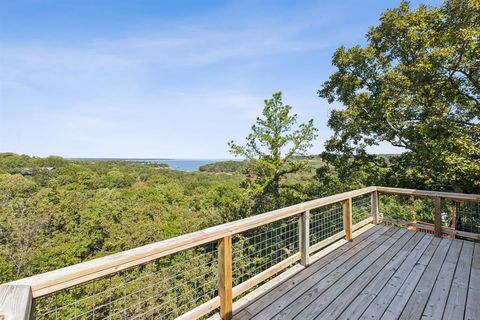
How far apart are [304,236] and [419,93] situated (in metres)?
7.64

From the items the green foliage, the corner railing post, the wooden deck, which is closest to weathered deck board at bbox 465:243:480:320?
the wooden deck

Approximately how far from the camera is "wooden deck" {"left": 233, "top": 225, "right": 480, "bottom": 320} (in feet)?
7.06

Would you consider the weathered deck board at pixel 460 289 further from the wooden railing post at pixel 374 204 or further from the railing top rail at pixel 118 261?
the railing top rail at pixel 118 261

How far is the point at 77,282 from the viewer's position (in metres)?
1.20

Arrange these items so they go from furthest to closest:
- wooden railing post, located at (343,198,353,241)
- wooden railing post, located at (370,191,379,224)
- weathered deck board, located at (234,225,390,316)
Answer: wooden railing post, located at (370,191,379,224), wooden railing post, located at (343,198,353,241), weathered deck board, located at (234,225,390,316)

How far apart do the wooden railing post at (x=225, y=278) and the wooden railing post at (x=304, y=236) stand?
1.26m

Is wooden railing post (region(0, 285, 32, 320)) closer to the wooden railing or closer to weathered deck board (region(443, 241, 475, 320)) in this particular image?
the wooden railing

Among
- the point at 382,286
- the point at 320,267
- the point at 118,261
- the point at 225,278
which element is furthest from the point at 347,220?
the point at 118,261

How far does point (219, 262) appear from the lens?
2033 millimetres

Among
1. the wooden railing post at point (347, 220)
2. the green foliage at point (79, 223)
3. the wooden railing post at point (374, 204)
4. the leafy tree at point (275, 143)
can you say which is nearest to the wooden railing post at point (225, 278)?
the wooden railing post at point (347, 220)

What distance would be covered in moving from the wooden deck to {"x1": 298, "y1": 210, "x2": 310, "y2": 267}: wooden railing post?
12cm

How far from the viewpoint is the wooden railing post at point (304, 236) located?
3008 mm

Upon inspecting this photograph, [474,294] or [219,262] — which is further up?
[219,262]

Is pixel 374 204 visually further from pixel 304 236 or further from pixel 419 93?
pixel 419 93
